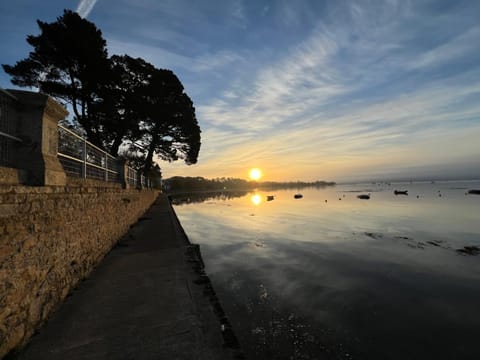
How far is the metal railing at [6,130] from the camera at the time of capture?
10.8 ft

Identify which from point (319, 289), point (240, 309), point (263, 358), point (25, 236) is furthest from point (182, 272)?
point (319, 289)

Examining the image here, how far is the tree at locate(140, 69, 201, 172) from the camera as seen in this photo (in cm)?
2158

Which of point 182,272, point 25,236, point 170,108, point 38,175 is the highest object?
point 170,108

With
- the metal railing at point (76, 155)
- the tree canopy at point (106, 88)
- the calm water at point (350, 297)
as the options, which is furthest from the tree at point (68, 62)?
the calm water at point (350, 297)

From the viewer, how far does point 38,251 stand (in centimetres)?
323

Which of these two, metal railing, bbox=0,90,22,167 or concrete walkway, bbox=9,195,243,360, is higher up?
metal railing, bbox=0,90,22,167

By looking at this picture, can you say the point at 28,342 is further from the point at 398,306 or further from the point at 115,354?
the point at 398,306

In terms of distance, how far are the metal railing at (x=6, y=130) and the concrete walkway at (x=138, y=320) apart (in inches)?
96.7

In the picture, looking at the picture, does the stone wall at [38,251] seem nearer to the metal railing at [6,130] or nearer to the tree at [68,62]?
the metal railing at [6,130]

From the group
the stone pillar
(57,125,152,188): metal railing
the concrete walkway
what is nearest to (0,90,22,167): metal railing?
the stone pillar

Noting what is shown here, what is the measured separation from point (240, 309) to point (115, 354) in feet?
11.2

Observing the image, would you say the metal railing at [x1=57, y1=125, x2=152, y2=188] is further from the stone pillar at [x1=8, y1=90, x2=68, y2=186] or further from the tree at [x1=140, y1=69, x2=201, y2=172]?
the tree at [x1=140, y1=69, x2=201, y2=172]

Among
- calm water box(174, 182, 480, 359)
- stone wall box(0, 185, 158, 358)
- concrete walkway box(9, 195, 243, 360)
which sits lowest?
calm water box(174, 182, 480, 359)

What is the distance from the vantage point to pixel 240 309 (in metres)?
5.68
